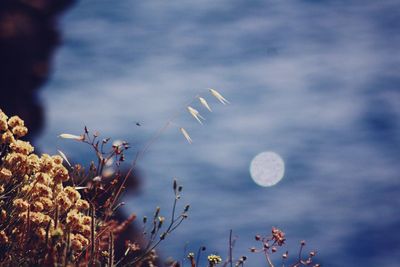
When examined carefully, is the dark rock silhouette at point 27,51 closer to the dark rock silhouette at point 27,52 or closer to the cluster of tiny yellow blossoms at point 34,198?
the dark rock silhouette at point 27,52

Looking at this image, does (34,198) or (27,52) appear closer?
(34,198)

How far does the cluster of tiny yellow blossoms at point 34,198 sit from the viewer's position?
516 centimetres

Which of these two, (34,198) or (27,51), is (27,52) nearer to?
(27,51)

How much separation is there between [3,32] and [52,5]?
1785mm

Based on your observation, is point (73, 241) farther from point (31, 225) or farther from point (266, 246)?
point (266, 246)

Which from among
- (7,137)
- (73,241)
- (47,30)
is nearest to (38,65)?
(47,30)

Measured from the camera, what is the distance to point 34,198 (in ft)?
17.6

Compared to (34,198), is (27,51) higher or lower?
higher

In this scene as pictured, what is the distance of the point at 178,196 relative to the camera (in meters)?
4.89

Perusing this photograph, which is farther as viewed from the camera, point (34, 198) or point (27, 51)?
point (27, 51)

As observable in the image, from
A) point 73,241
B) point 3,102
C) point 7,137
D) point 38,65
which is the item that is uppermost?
point 38,65

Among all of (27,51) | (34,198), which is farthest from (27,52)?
(34,198)

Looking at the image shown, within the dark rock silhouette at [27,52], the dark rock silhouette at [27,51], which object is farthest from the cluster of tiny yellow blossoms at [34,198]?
the dark rock silhouette at [27,51]

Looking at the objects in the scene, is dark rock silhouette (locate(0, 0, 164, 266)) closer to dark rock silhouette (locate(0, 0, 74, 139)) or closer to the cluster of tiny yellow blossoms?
dark rock silhouette (locate(0, 0, 74, 139))
